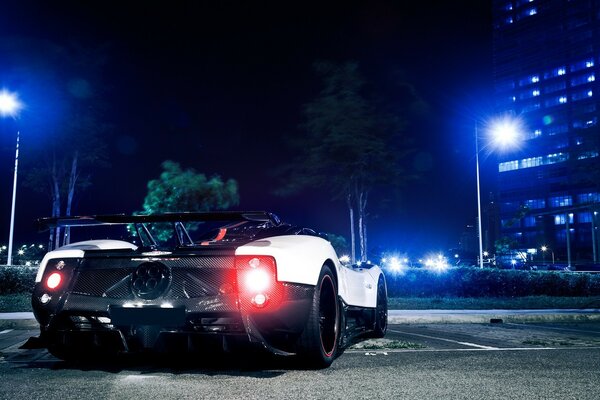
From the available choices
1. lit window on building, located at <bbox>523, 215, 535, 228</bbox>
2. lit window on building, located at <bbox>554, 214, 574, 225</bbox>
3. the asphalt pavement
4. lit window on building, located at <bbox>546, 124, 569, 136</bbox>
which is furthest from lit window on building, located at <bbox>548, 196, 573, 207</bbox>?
the asphalt pavement

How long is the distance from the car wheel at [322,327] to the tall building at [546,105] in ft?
350

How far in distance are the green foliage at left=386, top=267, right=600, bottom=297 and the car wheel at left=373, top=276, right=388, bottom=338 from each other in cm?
1187

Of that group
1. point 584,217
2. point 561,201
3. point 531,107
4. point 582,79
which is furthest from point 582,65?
point 584,217

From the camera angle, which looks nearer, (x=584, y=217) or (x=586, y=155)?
(x=586, y=155)

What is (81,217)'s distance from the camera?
16.4 ft

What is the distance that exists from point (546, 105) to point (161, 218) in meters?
125

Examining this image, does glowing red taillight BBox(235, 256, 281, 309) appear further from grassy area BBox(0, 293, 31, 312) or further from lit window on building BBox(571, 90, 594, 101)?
lit window on building BBox(571, 90, 594, 101)

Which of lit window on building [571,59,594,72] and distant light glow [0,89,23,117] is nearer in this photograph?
distant light glow [0,89,23,117]

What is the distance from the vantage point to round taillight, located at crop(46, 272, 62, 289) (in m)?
4.56

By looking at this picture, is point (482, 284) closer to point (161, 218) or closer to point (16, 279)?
point (16, 279)

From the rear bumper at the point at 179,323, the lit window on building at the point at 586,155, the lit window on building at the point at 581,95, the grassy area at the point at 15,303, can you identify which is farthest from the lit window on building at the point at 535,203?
the rear bumper at the point at 179,323

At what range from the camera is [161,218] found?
4.72 metres

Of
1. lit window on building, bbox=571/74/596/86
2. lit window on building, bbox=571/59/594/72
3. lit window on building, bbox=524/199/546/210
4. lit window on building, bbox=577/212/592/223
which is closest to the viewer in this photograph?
lit window on building, bbox=577/212/592/223

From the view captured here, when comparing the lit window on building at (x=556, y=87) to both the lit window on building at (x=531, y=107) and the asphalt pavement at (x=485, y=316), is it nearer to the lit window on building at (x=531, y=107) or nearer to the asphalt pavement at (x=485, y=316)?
the lit window on building at (x=531, y=107)
